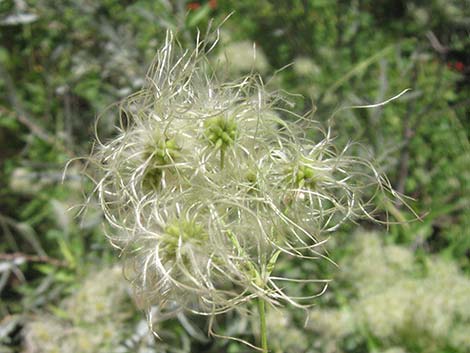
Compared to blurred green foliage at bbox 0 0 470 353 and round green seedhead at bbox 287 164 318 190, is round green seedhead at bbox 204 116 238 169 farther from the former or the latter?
blurred green foliage at bbox 0 0 470 353

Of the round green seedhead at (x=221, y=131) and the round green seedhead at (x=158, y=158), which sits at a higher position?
the round green seedhead at (x=221, y=131)

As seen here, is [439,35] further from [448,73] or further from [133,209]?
[133,209]

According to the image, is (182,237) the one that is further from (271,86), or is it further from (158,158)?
(271,86)

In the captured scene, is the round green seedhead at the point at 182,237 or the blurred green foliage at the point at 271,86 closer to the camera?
the round green seedhead at the point at 182,237

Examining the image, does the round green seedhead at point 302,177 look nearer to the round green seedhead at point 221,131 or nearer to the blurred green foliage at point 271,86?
the round green seedhead at point 221,131

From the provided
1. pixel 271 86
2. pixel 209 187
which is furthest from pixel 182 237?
pixel 271 86

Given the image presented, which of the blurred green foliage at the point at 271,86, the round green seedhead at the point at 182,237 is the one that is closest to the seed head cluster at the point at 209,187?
the round green seedhead at the point at 182,237
